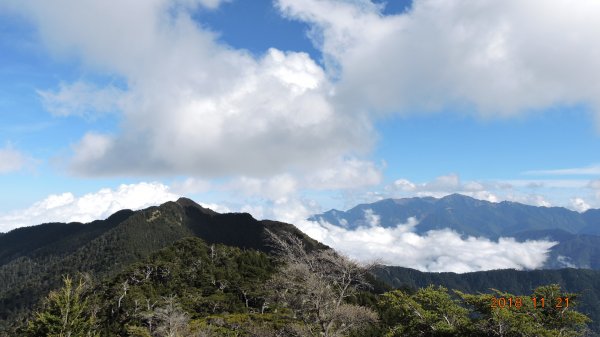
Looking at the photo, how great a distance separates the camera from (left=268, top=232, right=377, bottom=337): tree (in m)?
34.2

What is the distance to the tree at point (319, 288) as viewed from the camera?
112 ft

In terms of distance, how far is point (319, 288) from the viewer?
33500mm

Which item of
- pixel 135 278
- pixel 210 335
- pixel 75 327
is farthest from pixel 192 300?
pixel 75 327

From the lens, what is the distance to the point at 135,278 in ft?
405

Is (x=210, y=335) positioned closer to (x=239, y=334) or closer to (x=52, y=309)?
(x=239, y=334)

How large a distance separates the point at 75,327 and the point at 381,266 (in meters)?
33.7
